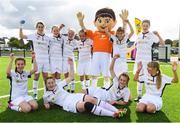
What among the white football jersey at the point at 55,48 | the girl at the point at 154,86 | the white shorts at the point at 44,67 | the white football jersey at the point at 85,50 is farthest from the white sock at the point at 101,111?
the white football jersey at the point at 85,50

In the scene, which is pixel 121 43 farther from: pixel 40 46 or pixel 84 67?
pixel 40 46

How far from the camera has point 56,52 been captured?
→ 9.42 m

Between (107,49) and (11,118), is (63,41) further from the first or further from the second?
(11,118)

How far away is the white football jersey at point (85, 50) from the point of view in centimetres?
980

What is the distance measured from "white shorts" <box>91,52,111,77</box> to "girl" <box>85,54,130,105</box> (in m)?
1.20

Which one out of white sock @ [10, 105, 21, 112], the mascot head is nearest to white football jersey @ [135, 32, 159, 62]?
the mascot head

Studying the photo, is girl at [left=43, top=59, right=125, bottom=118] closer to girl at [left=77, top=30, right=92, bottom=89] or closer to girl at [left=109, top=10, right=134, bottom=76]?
girl at [left=109, top=10, right=134, bottom=76]

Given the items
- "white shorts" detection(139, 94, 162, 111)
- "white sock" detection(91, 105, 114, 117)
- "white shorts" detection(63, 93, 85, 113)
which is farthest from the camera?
"white shorts" detection(139, 94, 162, 111)

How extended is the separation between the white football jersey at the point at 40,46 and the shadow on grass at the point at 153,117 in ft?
9.84

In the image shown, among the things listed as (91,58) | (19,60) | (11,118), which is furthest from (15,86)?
(91,58)

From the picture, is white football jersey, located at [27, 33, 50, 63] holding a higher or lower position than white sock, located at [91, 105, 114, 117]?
higher

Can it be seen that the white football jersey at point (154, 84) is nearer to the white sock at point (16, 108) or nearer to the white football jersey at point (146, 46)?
the white football jersey at point (146, 46)

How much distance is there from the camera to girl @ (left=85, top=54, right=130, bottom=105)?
767cm

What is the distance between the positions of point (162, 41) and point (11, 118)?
4.22 m
